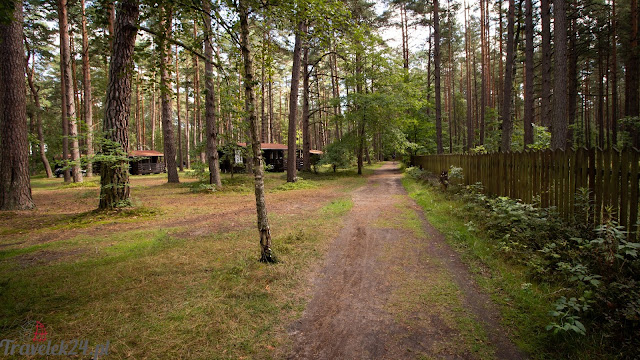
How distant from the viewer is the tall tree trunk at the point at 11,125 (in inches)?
292

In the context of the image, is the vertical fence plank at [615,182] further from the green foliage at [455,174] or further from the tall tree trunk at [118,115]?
the tall tree trunk at [118,115]

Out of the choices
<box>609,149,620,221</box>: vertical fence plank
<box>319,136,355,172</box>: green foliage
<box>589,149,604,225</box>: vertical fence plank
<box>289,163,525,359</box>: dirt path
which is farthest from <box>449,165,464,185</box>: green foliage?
<box>319,136,355,172</box>: green foliage

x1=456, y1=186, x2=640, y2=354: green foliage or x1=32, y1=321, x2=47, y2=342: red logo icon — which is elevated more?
x1=456, y1=186, x2=640, y2=354: green foliage

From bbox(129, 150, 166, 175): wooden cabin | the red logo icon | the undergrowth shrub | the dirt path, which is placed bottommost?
the dirt path

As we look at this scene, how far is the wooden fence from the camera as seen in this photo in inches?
137

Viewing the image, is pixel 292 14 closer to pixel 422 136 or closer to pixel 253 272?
pixel 253 272

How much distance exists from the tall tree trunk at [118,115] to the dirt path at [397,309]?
5.88 metres

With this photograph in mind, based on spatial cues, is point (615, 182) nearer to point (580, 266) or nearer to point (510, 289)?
point (580, 266)

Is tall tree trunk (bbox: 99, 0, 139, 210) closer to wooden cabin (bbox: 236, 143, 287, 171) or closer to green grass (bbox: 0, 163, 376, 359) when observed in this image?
green grass (bbox: 0, 163, 376, 359)

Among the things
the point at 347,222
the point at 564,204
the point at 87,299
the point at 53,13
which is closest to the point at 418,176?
the point at 347,222

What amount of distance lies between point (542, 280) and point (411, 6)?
79.0ft

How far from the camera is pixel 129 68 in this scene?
522 centimetres

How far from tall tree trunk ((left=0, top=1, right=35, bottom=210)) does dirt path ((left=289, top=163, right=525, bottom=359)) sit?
8969 mm

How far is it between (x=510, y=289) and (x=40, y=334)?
499cm
